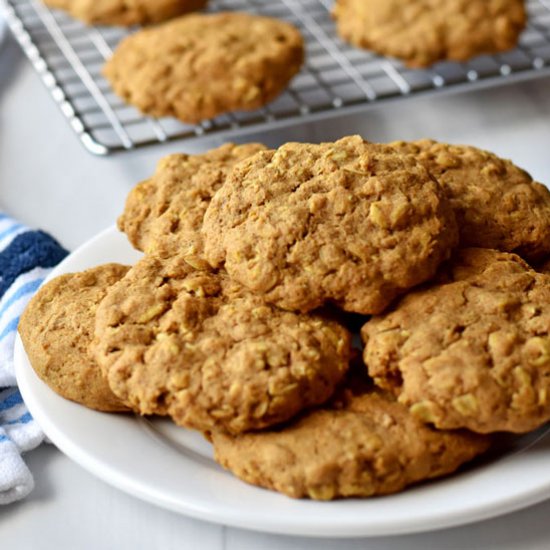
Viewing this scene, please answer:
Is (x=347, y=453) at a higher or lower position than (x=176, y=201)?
lower

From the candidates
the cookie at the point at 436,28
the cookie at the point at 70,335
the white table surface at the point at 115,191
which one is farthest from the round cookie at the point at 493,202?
the cookie at the point at 436,28

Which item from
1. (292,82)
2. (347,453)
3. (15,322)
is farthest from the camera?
(292,82)

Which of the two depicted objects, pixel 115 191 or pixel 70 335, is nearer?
pixel 70 335

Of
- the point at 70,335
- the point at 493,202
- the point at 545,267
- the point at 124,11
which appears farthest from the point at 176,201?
the point at 124,11

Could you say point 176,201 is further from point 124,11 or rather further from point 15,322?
point 124,11

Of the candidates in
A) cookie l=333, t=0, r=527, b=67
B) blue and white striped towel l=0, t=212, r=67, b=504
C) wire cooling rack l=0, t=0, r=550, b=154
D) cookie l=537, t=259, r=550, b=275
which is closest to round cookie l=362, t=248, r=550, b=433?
cookie l=537, t=259, r=550, b=275
